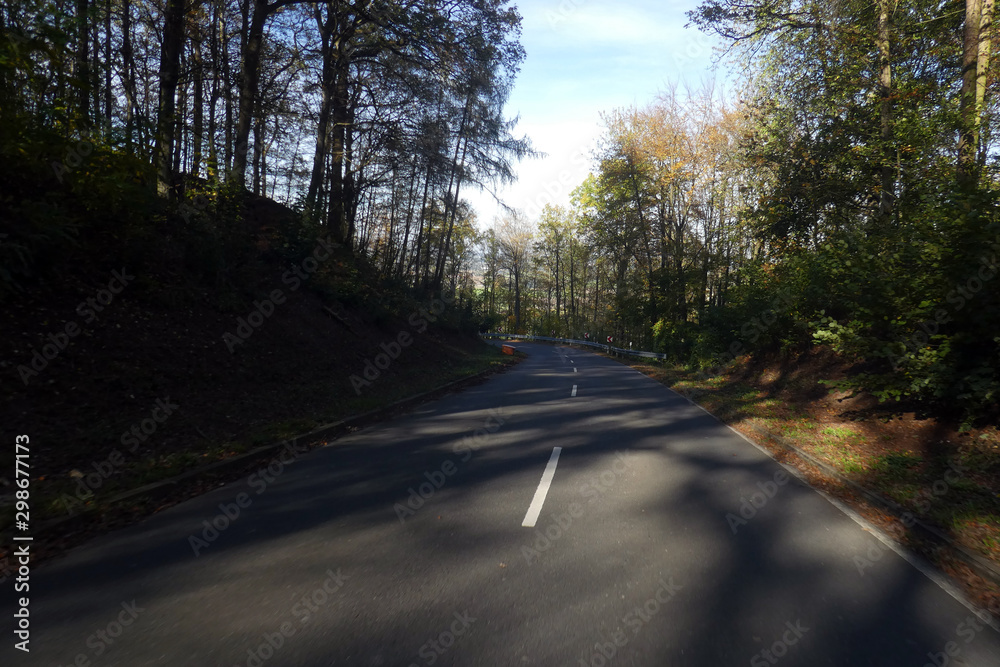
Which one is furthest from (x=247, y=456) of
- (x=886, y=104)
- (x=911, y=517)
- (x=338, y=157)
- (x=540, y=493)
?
(x=886, y=104)

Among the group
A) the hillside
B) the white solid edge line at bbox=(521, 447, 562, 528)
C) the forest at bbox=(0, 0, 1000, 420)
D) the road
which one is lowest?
the road

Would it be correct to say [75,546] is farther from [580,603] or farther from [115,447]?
[580,603]

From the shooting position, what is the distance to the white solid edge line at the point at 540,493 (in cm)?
490

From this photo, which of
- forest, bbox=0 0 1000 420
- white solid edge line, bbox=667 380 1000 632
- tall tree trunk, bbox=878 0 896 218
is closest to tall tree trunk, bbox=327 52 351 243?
forest, bbox=0 0 1000 420

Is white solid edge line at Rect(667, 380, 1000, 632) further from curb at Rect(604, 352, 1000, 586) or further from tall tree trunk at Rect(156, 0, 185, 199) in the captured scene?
tall tree trunk at Rect(156, 0, 185, 199)

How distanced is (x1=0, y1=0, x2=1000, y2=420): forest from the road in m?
3.72

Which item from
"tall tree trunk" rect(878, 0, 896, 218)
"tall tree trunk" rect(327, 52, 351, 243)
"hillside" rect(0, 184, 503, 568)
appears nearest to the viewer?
"hillside" rect(0, 184, 503, 568)

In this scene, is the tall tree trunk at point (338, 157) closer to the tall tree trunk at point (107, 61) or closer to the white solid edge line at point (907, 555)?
the tall tree trunk at point (107, 61)

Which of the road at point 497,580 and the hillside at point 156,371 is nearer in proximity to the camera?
the road at point 497,580

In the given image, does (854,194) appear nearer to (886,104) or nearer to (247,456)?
(886,104)

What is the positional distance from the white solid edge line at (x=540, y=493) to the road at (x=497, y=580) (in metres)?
0.04

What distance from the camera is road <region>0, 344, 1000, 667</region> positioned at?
3.02 meters

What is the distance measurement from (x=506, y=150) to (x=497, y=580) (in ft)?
63.5

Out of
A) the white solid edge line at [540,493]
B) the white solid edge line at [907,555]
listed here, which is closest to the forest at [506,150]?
the white solid edge line at [907,555]
